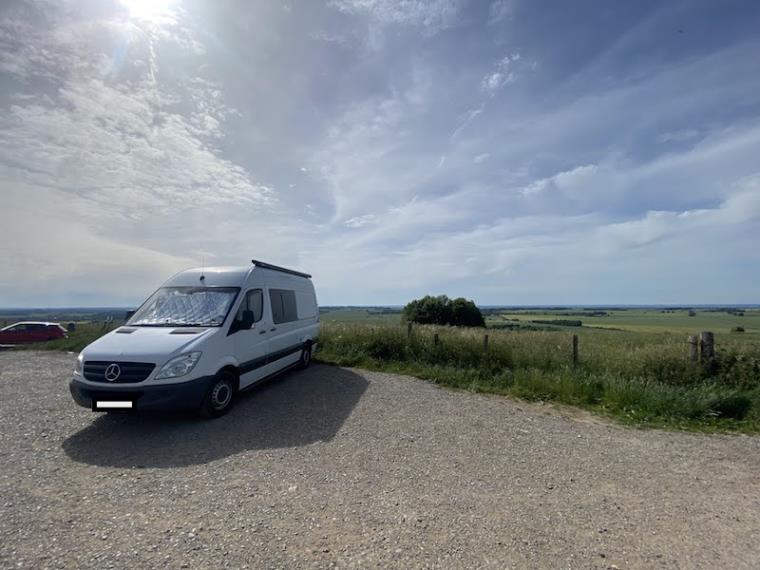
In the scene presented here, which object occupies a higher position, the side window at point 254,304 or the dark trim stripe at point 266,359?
the side window at point 254,304

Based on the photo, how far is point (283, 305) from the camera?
26.2ft

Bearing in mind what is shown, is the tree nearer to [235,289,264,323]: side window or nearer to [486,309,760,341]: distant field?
[486,309,760,341]: distant field

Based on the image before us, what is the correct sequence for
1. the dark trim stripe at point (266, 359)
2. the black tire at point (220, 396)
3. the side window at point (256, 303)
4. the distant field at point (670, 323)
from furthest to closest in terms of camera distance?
the distant field at point (670, 323), the side window at point (256, 303), the dark trim stripe at point (266, 359), the black tire at point (220, 396)

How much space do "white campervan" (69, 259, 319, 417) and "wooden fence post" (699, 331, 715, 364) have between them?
850cm

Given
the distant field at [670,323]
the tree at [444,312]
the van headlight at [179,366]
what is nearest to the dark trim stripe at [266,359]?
the van headlight at [179,366]

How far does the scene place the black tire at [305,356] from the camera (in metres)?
9.05

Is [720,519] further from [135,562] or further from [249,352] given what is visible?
[249,352]

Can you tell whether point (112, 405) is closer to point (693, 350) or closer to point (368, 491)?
point (368, 491)

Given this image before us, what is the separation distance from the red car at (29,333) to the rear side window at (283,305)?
1353cm

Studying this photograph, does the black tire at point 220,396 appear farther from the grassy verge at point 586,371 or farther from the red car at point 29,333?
the red car at point 29,333

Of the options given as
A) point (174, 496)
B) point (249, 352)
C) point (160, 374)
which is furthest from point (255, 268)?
point (174, 496)

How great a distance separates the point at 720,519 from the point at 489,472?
1.96 m

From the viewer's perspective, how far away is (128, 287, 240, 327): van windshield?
5898 mm

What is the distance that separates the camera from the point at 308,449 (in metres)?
4.46
